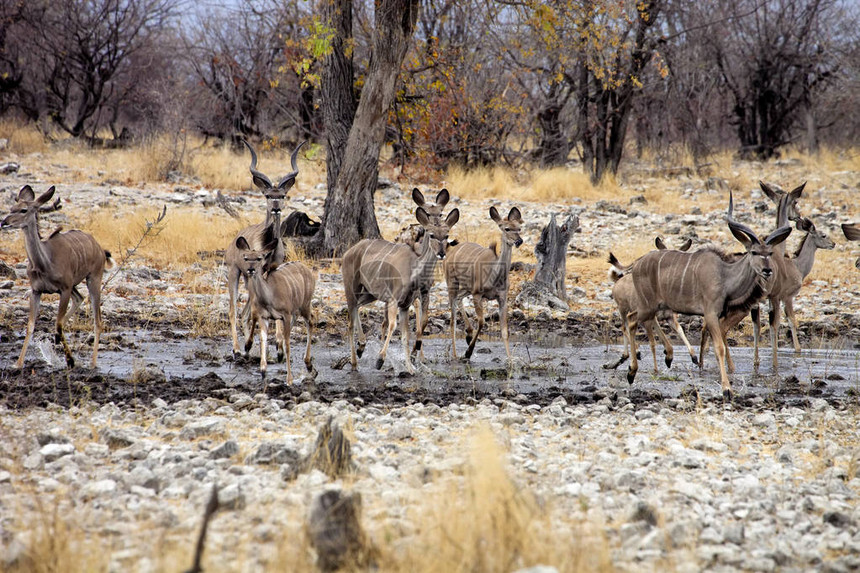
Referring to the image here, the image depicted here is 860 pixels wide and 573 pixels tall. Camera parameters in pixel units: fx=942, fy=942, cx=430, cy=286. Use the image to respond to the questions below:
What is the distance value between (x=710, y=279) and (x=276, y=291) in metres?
4.01

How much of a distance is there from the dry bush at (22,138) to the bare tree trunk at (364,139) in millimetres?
10403

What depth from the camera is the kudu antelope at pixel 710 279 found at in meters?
8.55

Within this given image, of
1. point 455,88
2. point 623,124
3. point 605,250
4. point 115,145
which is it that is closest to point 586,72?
point 623,124

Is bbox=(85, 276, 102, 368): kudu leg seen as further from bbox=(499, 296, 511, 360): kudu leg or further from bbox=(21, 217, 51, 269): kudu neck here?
bbox=(499, 296, 511, 360): kudu leg

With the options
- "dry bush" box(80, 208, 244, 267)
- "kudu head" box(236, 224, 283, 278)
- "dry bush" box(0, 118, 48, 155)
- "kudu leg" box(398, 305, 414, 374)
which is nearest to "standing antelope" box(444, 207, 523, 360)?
"kudu leg" box(398, 305, 414, 374)

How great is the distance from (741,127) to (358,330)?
22.0 metres

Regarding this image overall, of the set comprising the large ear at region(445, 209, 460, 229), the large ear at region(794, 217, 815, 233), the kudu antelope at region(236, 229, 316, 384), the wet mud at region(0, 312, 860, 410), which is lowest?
the wet mud at region(0, 312, 860, 410)

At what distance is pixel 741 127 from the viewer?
28.8 metres

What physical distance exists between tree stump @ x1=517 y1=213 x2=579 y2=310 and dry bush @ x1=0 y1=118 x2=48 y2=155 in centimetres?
1381

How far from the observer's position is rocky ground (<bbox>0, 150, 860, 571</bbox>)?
4.04 m

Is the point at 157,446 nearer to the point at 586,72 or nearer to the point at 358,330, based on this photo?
the point at 358,330

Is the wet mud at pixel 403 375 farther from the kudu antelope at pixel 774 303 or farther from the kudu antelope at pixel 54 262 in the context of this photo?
the kudu antelope at pixel 54 262

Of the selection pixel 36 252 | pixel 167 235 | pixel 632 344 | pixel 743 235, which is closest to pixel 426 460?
pixel 632 344

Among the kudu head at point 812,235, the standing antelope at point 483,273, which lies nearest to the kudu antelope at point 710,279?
the standing antelope at point 483,273
